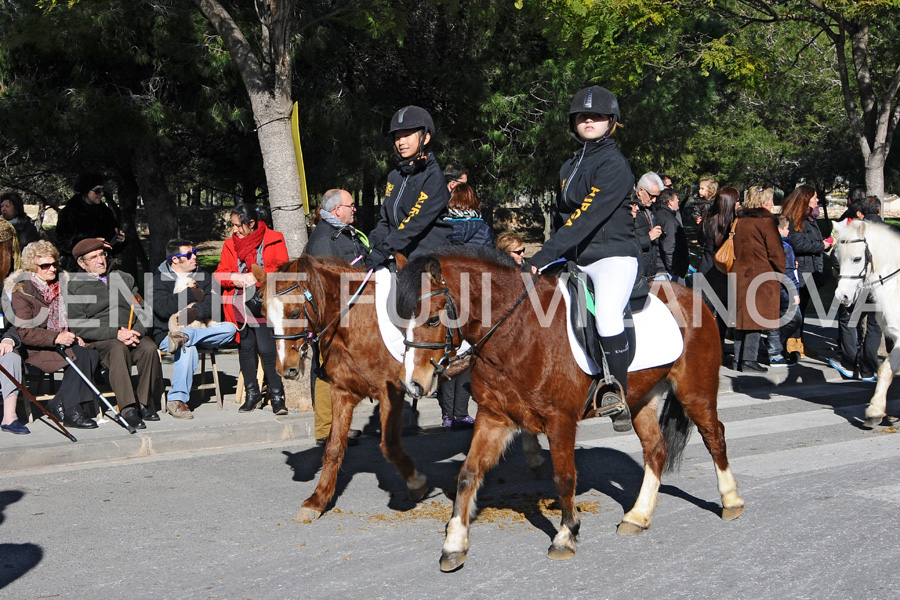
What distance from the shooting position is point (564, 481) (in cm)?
534

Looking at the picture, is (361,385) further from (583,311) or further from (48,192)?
(48,192)

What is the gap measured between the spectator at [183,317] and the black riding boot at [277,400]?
837mm

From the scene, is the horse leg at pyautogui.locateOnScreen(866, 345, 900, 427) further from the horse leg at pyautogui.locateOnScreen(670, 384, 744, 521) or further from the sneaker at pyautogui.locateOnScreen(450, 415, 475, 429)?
the sneaker at pyautogui.locateOnScreen(450, 415, 475, 429)

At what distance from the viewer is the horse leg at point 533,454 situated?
700 centimetres

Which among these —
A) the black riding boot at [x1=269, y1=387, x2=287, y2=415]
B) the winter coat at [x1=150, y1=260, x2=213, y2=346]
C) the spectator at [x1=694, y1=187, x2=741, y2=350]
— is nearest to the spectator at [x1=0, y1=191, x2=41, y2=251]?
the winter coat at [x1=150, y1=260, x2=213, y2=346]

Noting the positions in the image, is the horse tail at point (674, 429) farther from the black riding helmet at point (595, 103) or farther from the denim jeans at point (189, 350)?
the denim jeans at point (189, 350)

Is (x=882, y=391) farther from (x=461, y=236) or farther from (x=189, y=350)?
(x=189, y=350)

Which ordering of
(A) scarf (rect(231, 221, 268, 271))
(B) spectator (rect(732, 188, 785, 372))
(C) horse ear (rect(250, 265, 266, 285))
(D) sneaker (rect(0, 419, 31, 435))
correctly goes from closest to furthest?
(C) horse ear (rect(250, 265, 266, 285))
(D) sneaker (rect(0, 419, 31, 435))
(A) scarf (rect(231, 221, 268, 271))
(B) spectator (rect(732, 188, 785, 372))

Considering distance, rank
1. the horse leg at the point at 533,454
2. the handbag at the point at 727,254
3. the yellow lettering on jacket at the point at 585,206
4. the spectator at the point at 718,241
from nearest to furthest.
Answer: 1. the yellow lettering on jacket at the point at 585,206
2. the horse leg at the point at 533,454
3. the handbag at the point at 727,254
4. the spectator at the point at 718,241

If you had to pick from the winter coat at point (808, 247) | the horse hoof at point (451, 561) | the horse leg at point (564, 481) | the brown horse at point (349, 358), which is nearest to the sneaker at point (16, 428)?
the brown horse at point (349, 358)

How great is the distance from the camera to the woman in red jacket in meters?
9.56

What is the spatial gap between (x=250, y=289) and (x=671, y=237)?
5989 mm

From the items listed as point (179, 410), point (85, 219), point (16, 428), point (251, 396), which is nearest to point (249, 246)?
point (251, 396)

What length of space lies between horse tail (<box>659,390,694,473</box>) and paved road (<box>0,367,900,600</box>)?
1.09ft
